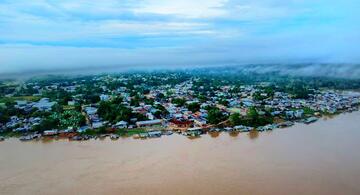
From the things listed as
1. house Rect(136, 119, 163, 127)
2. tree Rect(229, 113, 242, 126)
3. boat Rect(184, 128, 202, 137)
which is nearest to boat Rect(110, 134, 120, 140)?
house Rect(136, 119, 163, 127)

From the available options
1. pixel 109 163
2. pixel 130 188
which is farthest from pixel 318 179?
A: pixel 109 163

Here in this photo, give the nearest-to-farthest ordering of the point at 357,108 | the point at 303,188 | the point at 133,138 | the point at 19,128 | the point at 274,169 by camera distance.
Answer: the point at 303,188
the point at 274,169
the point at 133,138
the point at 19,128
the point at 357,108

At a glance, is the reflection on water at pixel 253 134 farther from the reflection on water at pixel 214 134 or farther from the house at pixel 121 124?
the house at pixel 121 124

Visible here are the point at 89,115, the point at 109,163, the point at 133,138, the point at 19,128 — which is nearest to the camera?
the point at 109,163

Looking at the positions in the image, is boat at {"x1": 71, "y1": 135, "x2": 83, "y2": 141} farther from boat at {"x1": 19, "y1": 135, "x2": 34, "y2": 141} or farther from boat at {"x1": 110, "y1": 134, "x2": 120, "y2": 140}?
boat at {"x1": 19, "y1": 135, "x2": 34, "y2": 141}

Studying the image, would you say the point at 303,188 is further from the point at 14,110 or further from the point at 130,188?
the point at 14,110

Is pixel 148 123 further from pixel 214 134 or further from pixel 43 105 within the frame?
pixel 43 105

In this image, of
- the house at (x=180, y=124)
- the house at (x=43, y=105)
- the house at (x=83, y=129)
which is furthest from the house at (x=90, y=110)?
the house at (x=180, y=124)

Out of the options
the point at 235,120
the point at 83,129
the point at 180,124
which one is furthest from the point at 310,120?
the point at 83,129
